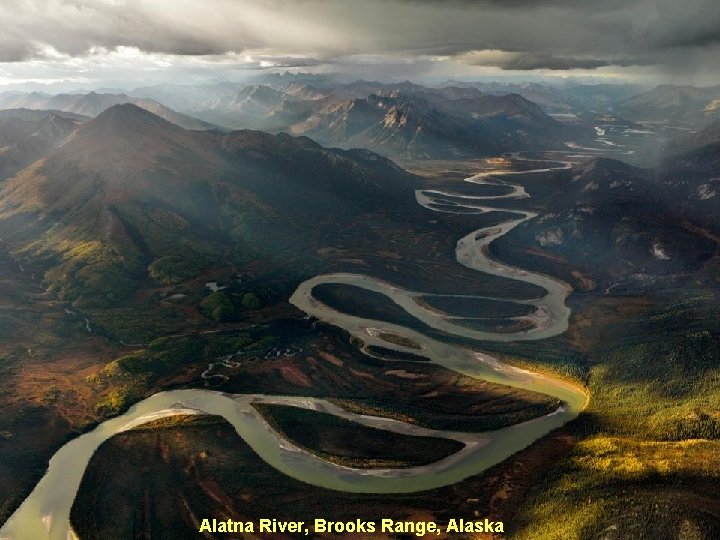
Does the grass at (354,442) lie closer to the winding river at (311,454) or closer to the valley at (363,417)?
the valley at (363,417)

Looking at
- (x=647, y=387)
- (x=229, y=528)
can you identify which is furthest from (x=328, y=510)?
Answer: (x=647, y=387)

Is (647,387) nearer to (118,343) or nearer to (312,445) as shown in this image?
(312,445)

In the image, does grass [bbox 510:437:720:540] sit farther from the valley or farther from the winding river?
the winding river

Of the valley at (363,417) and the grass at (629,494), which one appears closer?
the grass at (629,494)

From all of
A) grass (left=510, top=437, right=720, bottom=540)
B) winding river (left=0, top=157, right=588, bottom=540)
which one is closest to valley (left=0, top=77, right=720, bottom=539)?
grass (left=510, top=437, right=720, bottom=540)

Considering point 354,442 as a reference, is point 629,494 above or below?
above

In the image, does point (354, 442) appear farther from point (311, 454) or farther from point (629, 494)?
point (629, 494)

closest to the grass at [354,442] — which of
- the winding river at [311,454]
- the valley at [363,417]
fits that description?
the valley at [363,417]

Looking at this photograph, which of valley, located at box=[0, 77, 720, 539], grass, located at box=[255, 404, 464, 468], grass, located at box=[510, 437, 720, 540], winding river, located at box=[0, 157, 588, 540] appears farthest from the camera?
grass, located at box=[255, 404, 464, 468]

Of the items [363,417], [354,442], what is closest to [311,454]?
[354,442]

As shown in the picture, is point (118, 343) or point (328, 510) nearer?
point (328, 510)

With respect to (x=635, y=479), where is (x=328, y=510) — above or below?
below
